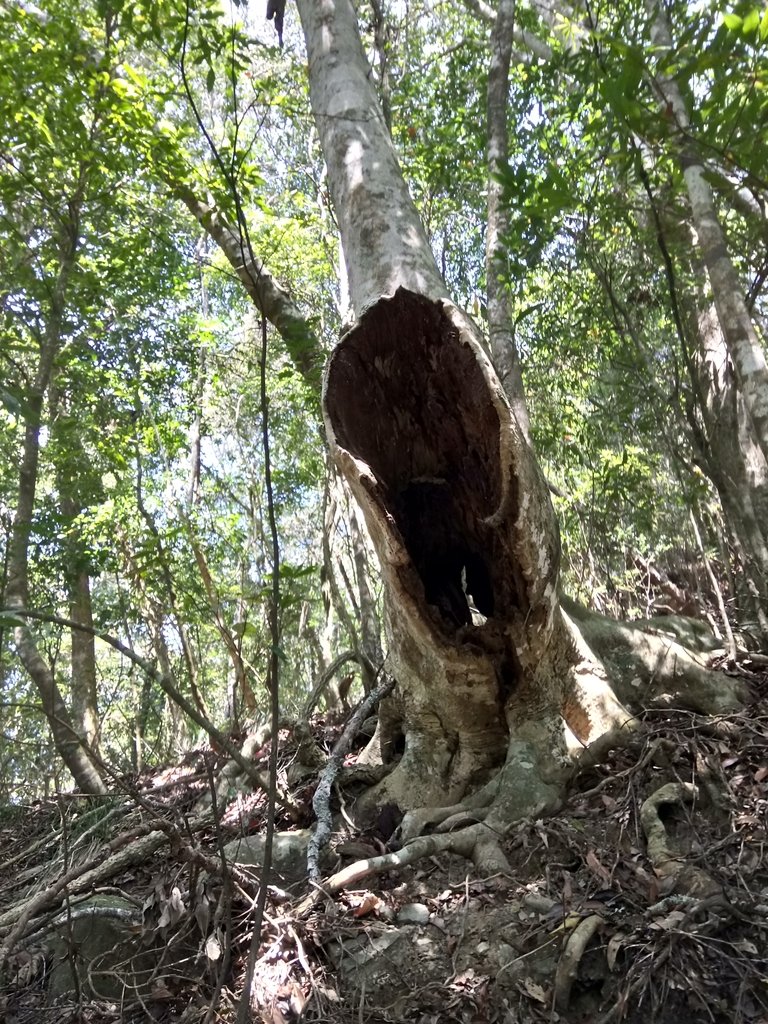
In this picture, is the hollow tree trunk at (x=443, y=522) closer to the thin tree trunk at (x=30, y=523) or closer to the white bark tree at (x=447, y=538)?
the white bark tree at (x=447, y=538)

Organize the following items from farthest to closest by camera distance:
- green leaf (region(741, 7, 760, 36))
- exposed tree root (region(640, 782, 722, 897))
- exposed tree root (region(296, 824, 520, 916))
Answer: exposed tree root (region(296, 824, 520, 916)) < green leaf (region(741, 7, 760, 36)) < exposed tree root (region(640, 782, 722, 897))

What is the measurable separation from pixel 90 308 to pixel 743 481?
5.51 m

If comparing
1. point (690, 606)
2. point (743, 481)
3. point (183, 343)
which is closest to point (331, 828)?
point (743, 481)

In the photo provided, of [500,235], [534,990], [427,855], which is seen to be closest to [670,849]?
[534,990]

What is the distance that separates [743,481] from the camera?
4633 millimetres

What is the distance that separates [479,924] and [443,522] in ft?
5.91

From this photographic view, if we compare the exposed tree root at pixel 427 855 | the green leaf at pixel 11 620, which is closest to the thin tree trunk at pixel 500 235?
the exposed tree root at pixel 427 855

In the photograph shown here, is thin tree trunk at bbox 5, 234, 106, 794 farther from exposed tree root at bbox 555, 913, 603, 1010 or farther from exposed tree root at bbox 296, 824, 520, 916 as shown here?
exposed tree root at bbox 555, 913, 603, 1010

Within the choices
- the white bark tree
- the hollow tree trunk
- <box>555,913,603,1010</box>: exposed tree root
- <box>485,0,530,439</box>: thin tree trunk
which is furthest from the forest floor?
<box>485,0,530,439</box>: thin tree trunk

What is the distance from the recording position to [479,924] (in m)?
2.67

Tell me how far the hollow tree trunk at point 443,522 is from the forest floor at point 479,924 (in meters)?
0.39

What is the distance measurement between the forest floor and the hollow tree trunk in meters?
0.39

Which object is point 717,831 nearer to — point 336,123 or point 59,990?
point 59,990

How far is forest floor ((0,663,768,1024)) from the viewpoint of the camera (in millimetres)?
2227
